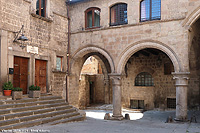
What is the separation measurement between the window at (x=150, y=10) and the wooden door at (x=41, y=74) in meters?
5.71

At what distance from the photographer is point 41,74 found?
11500 millimetres

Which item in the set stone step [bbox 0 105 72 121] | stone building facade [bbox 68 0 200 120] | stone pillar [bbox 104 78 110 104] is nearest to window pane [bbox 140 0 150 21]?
stone building facade [bbox 68 0 200 120]

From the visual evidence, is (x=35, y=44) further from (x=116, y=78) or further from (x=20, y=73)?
(x=116, y=78)

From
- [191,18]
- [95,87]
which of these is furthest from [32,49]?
[95,87]

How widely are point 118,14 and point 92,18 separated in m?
1.66

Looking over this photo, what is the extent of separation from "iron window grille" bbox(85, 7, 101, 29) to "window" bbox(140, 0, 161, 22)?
8.64 feet

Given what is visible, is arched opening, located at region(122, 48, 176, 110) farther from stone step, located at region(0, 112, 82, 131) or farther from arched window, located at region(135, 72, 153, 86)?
stone step, located at region(0, 112, 82, 131)

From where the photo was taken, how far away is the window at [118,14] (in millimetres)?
11891

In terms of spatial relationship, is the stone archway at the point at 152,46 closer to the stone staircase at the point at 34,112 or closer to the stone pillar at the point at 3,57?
the stone staircase at the point at 34,112

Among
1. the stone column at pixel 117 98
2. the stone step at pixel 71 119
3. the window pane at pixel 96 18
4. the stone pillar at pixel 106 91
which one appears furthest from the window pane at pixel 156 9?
the stone pillar at pixel 106 91

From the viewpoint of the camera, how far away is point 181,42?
33.3ft

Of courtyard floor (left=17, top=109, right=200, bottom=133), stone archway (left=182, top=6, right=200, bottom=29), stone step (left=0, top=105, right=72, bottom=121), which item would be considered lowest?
courtyard floor (left=17, top=109, right=200, bottom=133)

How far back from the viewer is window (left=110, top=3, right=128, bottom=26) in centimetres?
1189

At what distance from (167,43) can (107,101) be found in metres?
10.1
